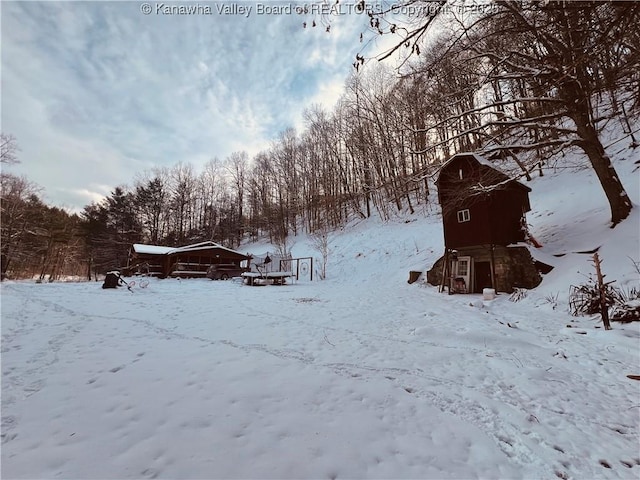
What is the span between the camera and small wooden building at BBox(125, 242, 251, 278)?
78.7ft

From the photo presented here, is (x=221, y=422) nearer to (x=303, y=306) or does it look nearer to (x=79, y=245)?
(x=303, y=306)

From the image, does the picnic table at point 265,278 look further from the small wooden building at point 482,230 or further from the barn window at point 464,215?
the barn window at point 464,215

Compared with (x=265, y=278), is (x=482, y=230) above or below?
above

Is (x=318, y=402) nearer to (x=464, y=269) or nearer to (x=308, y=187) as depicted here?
(x=464, y=269)

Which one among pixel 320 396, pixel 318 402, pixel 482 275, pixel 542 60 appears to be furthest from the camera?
pixel 482 275

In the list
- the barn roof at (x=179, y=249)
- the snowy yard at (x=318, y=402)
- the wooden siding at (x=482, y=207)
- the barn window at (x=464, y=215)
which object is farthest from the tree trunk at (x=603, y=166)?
the barn roof at (x=179, y=249)

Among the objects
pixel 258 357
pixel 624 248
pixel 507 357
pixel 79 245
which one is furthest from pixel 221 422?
pixel 79 245

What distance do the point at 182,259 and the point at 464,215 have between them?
2216 centimetres

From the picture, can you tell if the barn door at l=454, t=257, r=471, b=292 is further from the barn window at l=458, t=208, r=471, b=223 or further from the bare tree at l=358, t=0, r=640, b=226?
the bare tree at l=358, t=0, r=640, b=226

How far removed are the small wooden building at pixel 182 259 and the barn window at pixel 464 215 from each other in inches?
677

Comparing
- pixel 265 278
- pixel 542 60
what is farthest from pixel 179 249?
pixel 542 60

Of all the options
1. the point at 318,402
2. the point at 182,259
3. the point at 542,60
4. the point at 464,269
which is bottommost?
the point at 318,402

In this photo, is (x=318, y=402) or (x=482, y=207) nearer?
(x=318, y=402)

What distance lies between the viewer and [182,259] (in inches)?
964
